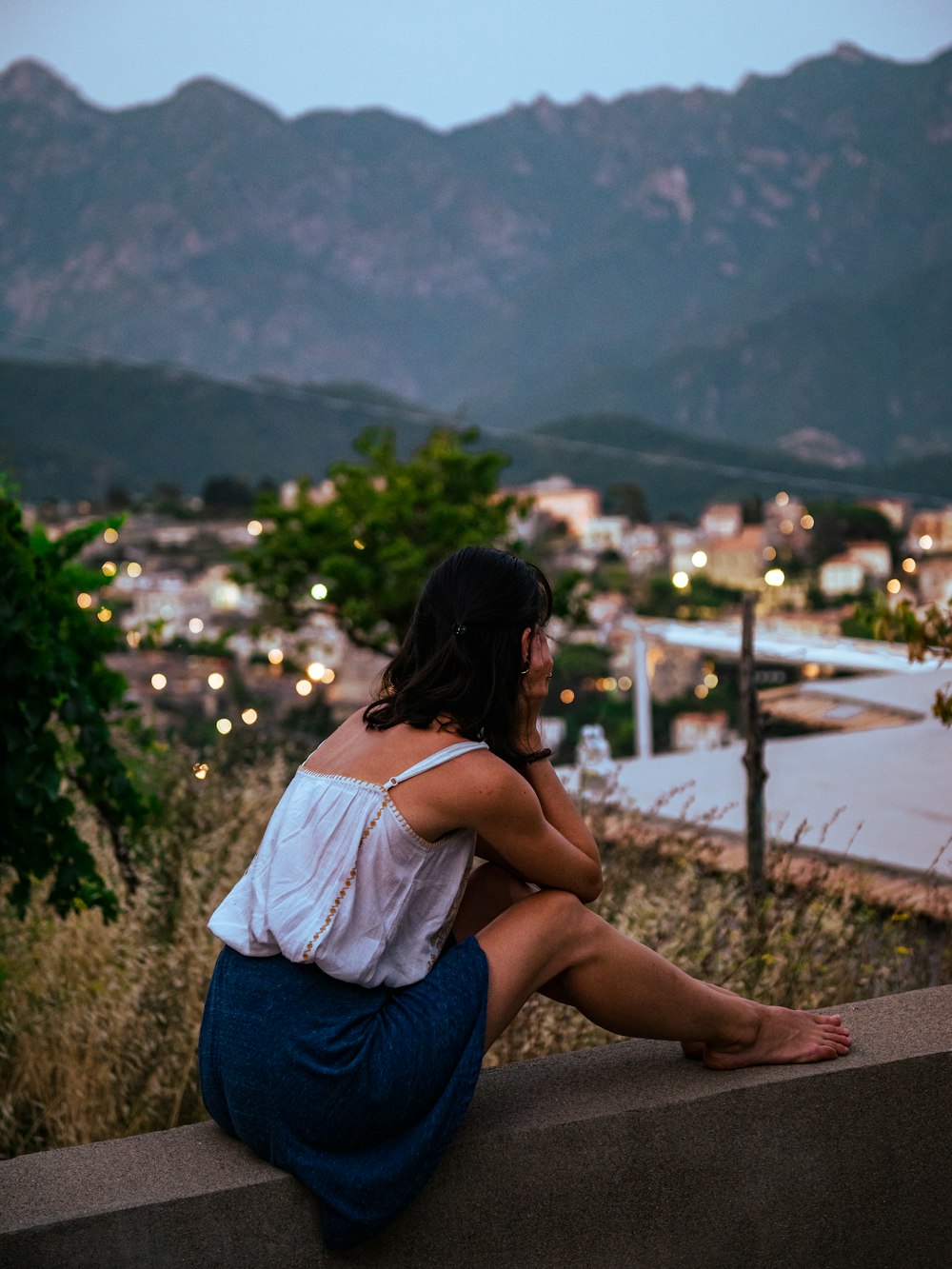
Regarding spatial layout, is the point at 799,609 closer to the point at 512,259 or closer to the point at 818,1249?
the point at 818,1249

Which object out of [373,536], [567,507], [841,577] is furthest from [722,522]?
[373,536]

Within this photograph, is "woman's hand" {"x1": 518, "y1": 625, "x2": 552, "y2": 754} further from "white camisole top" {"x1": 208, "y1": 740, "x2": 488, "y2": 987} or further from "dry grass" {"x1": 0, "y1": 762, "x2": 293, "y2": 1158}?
"dry grass" {"x1": 0, "y1": 762, "x2": 293, "y2": 1158}

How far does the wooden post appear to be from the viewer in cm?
296

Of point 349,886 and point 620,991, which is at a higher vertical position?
point 349,886

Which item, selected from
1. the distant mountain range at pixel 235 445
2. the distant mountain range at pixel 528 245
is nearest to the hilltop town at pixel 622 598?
the distant mountain range at pixel 235 445

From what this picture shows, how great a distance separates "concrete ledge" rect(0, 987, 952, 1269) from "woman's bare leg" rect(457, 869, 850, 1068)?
0.12ft

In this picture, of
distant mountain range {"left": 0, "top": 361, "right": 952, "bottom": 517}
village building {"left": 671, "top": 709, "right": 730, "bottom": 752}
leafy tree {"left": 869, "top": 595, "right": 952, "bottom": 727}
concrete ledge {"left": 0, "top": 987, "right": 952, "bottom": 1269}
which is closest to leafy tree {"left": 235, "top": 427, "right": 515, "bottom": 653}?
leafy tree {"left": 869, "top": 595, "right": 952, "bottom": 727}

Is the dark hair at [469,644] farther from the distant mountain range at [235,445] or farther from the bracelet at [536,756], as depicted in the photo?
the distant mountain range at [235,445]

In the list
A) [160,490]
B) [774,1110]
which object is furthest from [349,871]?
[160,490]

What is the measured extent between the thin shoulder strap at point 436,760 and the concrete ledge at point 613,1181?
1.32 feet

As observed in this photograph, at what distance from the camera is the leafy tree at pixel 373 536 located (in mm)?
12953

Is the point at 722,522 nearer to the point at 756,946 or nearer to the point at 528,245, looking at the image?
the point at 756,946

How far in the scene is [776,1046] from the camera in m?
1.65

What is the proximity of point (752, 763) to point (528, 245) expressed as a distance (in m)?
139
